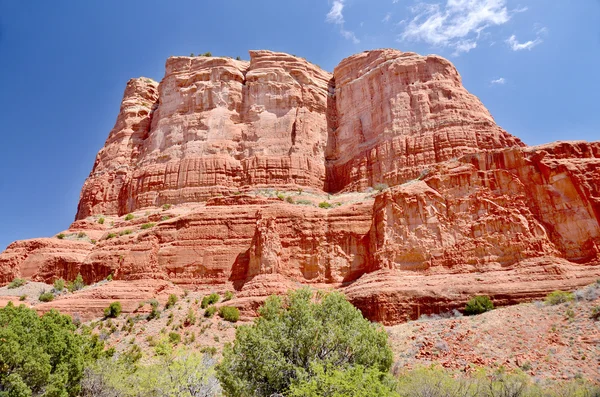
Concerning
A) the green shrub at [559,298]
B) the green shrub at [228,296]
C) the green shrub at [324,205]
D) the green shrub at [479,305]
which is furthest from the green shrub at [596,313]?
the green shrub at [324,205]

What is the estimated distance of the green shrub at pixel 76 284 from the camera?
4107cm

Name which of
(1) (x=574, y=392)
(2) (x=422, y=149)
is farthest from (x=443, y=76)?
(1) (x=574, y=392)

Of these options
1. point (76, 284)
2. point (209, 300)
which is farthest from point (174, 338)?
point (76, 284)

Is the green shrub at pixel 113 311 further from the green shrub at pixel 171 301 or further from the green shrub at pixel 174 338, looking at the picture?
the green shrub at pixel 174 338

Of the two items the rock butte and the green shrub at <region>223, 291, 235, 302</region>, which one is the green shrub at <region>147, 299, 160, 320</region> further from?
the green shrub at <region>223, 291, 235, 302</region>

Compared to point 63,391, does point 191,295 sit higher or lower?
higher

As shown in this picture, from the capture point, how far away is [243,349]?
59.5ft

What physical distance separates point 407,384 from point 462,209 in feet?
68.4

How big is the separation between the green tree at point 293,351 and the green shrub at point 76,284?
28.5m

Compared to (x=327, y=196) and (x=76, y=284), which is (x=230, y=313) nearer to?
(x=76, y=284)

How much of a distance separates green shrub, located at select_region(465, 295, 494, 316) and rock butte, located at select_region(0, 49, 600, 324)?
43.3 inches

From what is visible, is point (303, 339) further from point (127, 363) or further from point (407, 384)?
point (127, 363)

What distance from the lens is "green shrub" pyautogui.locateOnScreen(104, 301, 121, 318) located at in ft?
114

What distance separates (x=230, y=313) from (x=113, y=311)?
9.55 metres
